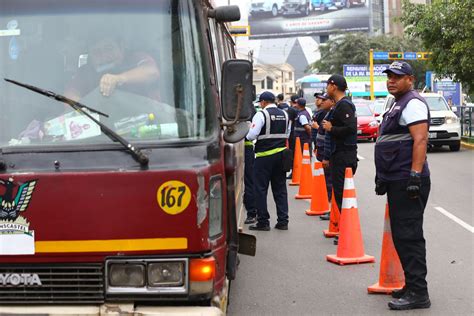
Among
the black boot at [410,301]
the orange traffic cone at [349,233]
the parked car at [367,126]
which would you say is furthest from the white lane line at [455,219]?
the parked car at [367,126]

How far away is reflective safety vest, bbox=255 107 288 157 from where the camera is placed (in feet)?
29.9

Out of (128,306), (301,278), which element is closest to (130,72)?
(128,306)

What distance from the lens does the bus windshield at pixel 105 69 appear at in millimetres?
4039

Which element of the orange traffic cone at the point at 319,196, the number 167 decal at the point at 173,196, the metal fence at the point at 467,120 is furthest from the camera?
the metal fence at the point at 467,120

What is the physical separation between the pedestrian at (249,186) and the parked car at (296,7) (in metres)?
83.2

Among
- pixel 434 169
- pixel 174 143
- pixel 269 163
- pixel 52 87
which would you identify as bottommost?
pixel 434 169

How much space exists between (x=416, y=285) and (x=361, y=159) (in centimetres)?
1473

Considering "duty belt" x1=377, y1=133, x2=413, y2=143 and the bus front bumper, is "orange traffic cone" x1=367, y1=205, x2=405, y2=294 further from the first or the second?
the bus front bumper

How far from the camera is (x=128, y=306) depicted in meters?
3.82

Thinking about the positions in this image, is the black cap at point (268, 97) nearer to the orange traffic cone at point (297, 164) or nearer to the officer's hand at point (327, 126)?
the officer's hand at point (327, 126)

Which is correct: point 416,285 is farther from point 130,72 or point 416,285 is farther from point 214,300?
point 130,72

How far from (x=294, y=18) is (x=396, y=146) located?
87.9 m

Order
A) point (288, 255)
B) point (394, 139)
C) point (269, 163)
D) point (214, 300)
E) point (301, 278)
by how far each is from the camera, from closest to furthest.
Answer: point (214, 300) → point (394, 139) → point (301, 278) → point (288, 255) → point (269, 163)

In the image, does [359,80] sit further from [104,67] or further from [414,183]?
[104,67]
